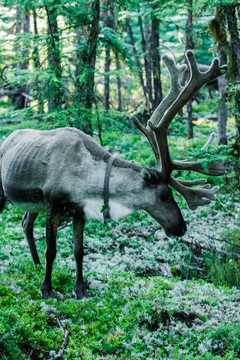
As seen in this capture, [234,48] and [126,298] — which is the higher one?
[234,48]

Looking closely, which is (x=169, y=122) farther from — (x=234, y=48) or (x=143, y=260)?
(x=143, y=260)

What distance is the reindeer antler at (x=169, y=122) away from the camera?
5021 mm

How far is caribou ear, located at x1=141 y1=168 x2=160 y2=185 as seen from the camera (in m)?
5.08

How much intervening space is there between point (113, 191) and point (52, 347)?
2.08m

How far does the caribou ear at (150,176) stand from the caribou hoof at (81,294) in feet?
6.02

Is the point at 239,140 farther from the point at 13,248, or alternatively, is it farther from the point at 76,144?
the point at 13,248

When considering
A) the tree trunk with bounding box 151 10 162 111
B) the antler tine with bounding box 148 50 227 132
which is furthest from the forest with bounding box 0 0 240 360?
the tree trunk with bounding box 151 10 162 111

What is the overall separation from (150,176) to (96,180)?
739 mm

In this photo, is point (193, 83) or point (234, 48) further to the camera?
point (234, 48)

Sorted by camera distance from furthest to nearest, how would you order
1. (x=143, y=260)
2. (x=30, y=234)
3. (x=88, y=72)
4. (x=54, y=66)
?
(x=54, y=66) < (x=88, y=72) < (x=143, y=260) < (x=30, y=234)

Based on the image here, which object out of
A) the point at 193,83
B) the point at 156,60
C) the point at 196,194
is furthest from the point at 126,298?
the point at 156,60

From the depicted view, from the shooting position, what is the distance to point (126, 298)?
17.0 ft

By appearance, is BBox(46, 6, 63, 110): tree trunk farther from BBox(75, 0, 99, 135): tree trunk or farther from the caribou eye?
the caribou eye

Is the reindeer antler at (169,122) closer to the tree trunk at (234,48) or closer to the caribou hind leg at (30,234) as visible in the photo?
the tree trunk at (234,48)
